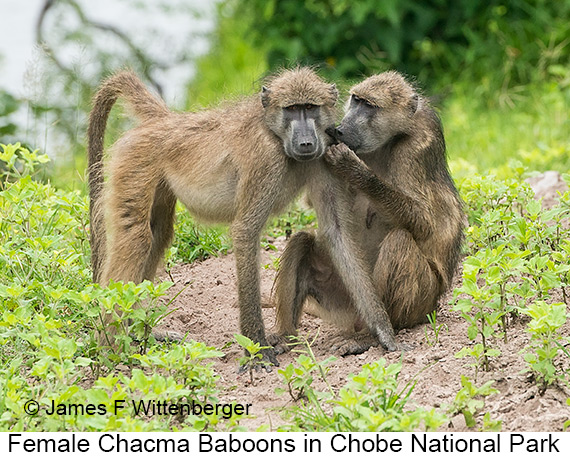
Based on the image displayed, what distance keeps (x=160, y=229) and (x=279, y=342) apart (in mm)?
880

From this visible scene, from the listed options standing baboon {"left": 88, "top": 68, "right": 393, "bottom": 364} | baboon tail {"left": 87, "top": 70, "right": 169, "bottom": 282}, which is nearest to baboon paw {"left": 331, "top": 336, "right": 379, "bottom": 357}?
standing baboon {"left": 88, "top": 68, "right": 393, "bottom": 364}

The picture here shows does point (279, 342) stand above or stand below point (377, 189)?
below

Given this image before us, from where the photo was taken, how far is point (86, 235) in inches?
197

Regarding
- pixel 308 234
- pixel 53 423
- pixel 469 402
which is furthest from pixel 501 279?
pixel 53 423

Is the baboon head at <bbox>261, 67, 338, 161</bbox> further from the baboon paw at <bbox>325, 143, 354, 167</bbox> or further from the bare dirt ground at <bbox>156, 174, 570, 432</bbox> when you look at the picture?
the bare dirt ground at <bbox>156, 174, 570, 432</bbox>

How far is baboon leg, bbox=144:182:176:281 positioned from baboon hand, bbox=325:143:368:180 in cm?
93

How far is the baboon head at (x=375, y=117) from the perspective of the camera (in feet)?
14.2

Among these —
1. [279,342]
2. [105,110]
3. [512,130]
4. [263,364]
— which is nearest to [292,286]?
[279,342]

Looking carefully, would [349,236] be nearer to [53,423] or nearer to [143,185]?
[143,185]

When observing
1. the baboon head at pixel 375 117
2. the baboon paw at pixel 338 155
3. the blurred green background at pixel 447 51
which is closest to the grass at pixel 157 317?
the baboon head at pixel 375 117

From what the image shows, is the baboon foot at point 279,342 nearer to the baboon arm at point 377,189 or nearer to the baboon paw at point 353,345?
the baboon paw at point 353,345

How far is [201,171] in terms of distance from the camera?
4.42 m

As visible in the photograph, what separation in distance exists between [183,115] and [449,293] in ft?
5.65

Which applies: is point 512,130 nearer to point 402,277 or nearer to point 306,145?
point 402,277
